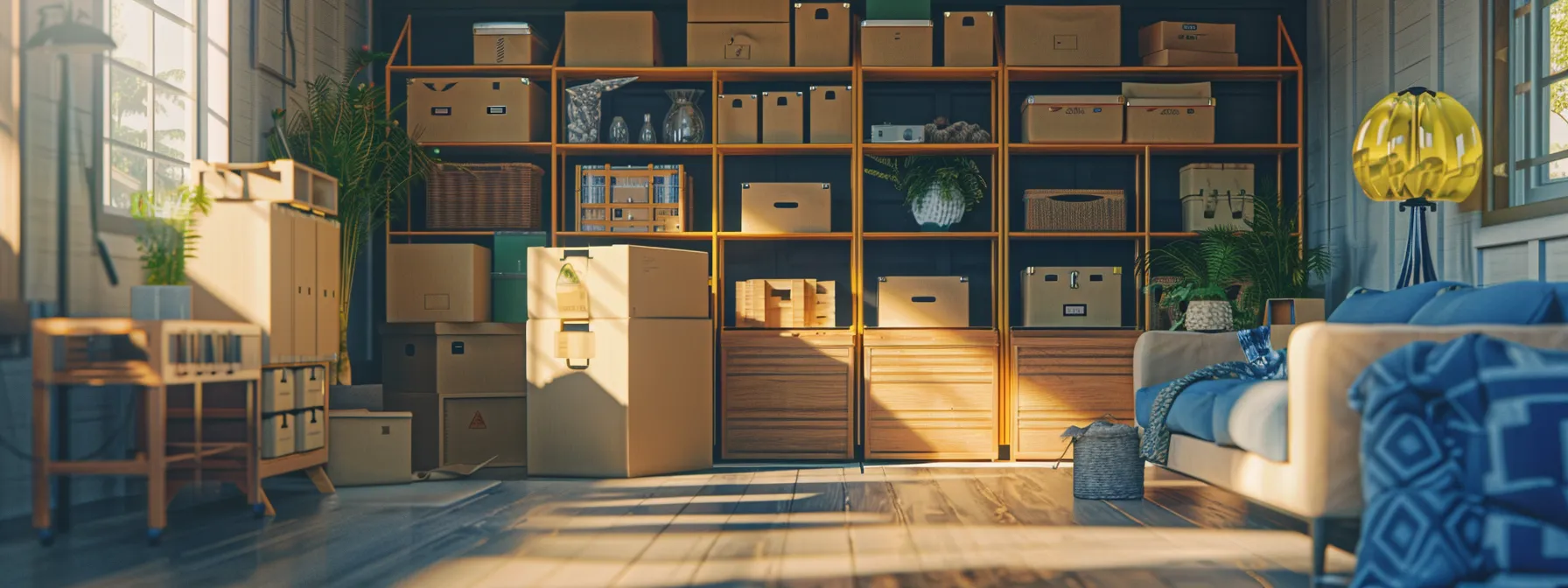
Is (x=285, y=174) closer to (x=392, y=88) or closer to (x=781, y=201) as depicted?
(x=392, y=88)

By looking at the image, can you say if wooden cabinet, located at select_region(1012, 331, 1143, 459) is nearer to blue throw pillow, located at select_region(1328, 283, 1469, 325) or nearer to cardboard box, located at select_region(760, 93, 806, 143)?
cardboard box, located at select_region(760, 93, 806, 143)

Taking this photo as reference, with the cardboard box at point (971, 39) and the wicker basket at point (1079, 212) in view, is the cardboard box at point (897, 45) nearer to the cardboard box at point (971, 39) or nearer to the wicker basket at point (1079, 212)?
the cardboard box at point (971, 39)

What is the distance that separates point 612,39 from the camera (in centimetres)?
570

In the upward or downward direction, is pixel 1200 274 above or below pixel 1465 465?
above

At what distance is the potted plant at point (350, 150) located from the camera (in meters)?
4.89

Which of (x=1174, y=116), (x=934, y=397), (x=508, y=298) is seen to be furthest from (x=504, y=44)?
(x=1174, y=116)

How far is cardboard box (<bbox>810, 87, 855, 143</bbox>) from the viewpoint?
5.69 m

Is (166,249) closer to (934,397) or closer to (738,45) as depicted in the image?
(738,45)

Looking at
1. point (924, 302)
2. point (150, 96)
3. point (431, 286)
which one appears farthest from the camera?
point (924, 302)

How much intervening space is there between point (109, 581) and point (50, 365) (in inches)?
36.2

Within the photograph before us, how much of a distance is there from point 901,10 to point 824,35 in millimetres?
396

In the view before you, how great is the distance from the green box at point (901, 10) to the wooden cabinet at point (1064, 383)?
1646 millimetres

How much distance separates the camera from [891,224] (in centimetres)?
609

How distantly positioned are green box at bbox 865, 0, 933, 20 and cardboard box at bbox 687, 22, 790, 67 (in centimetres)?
46
